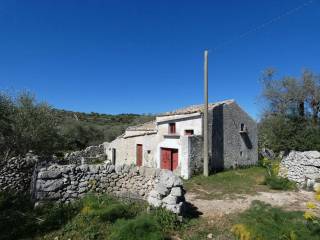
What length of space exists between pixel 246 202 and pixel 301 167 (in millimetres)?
4587

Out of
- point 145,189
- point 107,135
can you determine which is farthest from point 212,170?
point 107,135

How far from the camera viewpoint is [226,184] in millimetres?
11852

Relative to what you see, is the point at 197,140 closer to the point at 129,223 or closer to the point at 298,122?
the point at 298,122

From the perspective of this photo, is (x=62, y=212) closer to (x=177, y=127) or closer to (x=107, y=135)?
(x=177, y=127)

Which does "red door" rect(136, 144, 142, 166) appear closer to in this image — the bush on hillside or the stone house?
the stone house

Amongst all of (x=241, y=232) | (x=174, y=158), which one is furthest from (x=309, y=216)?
(x=174, y=158)

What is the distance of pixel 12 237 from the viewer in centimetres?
573

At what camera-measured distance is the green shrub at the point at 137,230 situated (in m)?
5.19

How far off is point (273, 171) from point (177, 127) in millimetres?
6610

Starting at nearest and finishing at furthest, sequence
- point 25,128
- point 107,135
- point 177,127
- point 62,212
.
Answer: point 62,212 < point 25,128 < point 177,127 < point 107,135

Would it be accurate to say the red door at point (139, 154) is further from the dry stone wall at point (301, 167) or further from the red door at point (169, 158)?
the dry stone wall at point (301, 167)

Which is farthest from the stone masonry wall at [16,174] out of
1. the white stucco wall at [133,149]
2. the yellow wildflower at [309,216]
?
the yellow wildflower at [309,216]

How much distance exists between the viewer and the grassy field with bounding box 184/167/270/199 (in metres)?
10.2

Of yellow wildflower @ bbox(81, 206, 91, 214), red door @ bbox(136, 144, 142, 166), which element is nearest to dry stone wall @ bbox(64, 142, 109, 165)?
red door @ bbox(136, 144, 142, 166)
